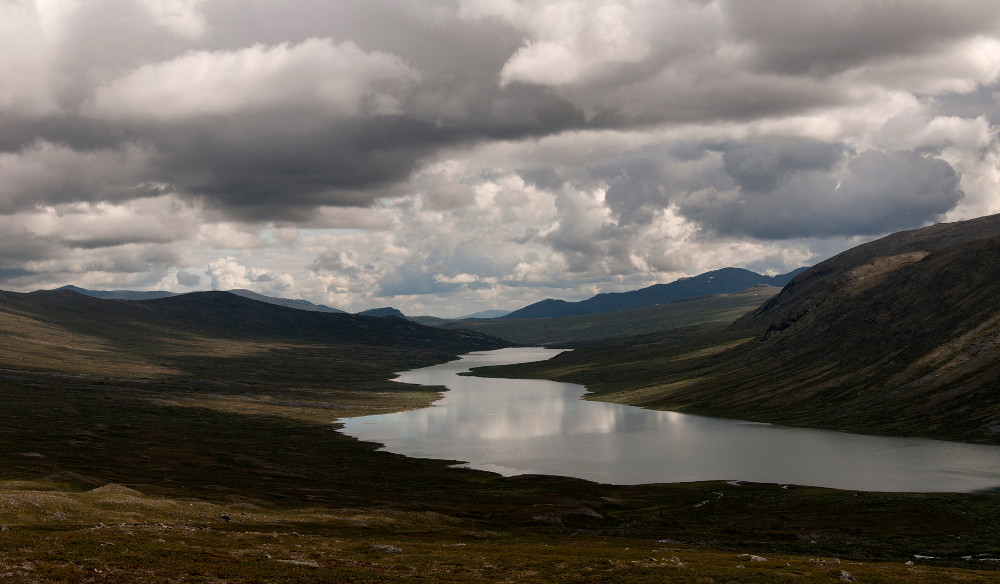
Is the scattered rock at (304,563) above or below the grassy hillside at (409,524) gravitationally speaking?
above

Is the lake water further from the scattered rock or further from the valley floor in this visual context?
the scattered rock

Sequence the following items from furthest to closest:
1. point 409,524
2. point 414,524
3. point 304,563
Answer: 1. point 414,524
2. point 409,524
3. point 304,563

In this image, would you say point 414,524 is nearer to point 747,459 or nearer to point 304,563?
point 304,563

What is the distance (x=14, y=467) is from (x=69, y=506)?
56.1m

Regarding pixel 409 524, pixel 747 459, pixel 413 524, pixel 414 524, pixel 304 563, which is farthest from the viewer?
pixel 747 459

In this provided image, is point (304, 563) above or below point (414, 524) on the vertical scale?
above

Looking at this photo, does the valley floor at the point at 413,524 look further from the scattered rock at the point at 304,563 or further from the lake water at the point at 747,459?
the lake water at the point at 747,459

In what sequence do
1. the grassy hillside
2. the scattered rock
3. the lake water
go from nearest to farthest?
the scattered rock < the grassy hillside < the lake water

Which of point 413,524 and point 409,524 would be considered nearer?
point 409,524

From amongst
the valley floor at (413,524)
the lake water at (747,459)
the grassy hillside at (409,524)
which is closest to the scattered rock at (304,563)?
the grassy hillside at (409,524)

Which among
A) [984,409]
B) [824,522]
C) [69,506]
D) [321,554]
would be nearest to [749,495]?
[824,522]

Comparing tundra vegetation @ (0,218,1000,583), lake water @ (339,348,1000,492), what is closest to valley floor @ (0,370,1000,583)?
tundra vegetation @ (0,218,1000,583)

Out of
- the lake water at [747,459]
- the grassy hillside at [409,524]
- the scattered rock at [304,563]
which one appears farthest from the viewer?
the lake water at [747,459]

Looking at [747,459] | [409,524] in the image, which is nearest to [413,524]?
[409,524]
